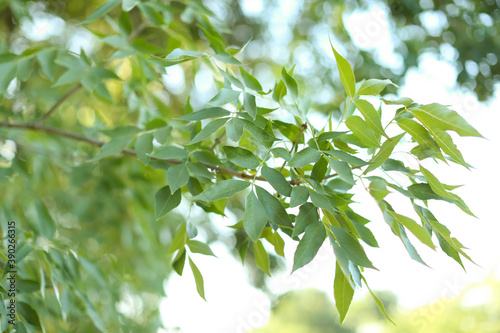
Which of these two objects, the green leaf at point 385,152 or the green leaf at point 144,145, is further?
the green leaf at point 144,145

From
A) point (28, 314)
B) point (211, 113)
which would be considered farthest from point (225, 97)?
point (28, 314)

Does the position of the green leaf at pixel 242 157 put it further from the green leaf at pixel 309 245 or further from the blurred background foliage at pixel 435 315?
the blurred background foliage at pixel 435 315

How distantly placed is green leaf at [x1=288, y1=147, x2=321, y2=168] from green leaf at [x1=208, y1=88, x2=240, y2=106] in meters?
0.07

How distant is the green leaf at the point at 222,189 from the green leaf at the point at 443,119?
0.13 m

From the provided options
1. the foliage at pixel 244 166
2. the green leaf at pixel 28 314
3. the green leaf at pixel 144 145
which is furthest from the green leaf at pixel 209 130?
the green leaf at pixel 28 314

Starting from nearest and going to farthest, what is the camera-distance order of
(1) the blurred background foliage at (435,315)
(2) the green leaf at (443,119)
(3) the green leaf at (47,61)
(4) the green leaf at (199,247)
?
1. (2) the green leaf at (443,119)
2. (4) the green leaf at (199,247)
3. (3) the green leaf at (47,61)
4. (1) the blurred background foliage at (435,315)

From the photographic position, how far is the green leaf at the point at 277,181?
320 millimetres

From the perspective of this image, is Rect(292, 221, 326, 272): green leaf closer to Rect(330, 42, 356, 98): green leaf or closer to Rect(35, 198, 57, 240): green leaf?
Rect(330, 42, 356, 98): green leaf

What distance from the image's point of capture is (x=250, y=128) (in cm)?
34

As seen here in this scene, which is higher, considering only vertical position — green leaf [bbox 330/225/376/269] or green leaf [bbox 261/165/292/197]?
green leaf [bbox 261/165/292/197]

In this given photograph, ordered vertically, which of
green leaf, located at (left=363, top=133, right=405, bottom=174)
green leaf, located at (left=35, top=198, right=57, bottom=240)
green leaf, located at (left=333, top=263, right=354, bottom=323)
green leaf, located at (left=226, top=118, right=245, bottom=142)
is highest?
green leaf, located at (left=363, top=133, right=405, bottom=174)

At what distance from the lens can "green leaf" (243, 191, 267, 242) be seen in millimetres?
305

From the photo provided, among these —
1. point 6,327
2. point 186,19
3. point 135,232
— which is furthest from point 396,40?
point 6,327

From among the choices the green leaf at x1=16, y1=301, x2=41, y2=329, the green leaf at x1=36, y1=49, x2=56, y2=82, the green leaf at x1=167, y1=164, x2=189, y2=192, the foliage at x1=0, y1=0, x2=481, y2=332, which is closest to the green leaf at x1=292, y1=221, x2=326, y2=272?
the foliage at x1=0, y1=0, x2=481, y2=332
